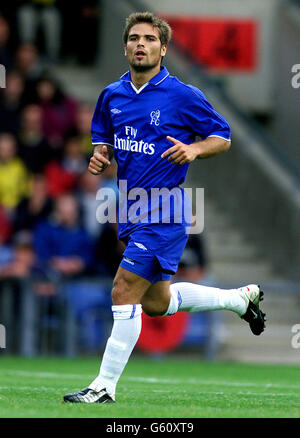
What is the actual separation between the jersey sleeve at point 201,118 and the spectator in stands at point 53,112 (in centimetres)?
831

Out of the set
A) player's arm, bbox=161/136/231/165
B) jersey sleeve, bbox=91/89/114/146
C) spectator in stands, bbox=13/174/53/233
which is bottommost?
spectator in stands, bbox=13/174/53/233

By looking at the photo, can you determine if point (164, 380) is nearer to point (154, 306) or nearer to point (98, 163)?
point (154, 306)

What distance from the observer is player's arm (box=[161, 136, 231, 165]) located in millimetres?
6758

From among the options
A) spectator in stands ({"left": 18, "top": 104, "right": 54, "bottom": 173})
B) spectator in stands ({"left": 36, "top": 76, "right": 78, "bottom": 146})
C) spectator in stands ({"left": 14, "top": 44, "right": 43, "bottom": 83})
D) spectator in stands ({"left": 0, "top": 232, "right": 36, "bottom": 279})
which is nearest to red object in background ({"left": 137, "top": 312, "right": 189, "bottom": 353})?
spectator in stands ({"left": 0, "top": 232, "right": 36, "bottom": 279})

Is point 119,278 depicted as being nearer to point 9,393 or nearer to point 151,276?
point 151,276

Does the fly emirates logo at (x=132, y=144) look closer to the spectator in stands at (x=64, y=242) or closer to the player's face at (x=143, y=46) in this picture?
the player's face at (x=143, y=46)

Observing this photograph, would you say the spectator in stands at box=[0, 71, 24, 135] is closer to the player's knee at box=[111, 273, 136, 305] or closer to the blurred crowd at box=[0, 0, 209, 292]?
the blurred crowd at box=[0, 0, 209, 292]

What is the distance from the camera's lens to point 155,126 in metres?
7.04

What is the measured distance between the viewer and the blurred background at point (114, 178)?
13.2 metres

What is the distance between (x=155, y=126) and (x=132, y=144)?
0.18 metres

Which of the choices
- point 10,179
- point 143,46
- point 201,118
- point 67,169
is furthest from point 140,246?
point 67,169

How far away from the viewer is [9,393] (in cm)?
731

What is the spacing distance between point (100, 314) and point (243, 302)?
18.7 ft
